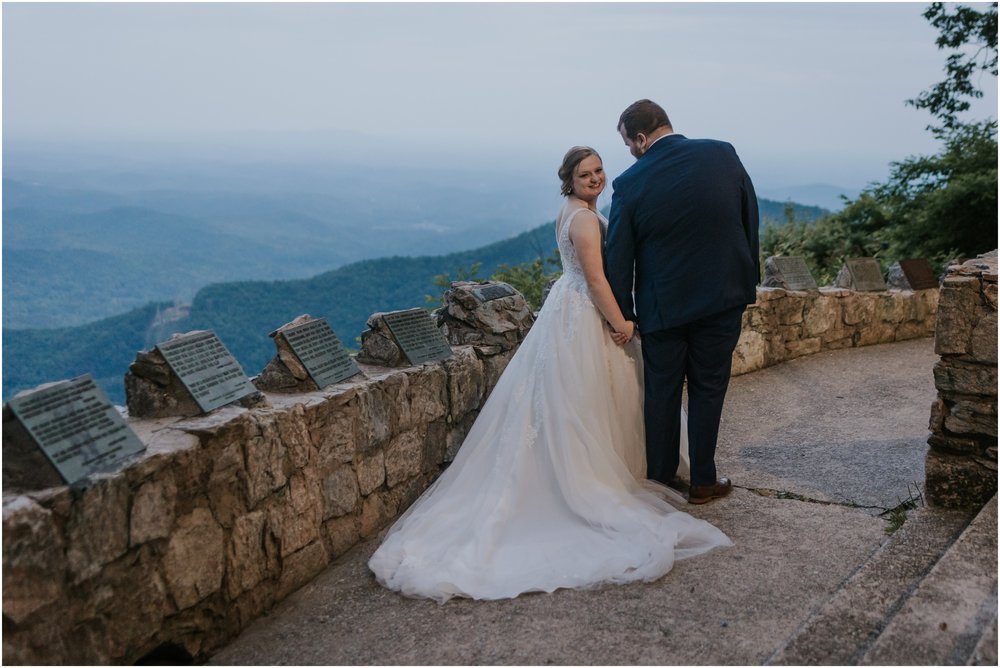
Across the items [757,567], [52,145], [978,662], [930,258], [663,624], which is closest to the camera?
[978,662]

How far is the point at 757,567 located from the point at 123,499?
7.85 ft

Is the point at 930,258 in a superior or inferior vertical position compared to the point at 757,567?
superior

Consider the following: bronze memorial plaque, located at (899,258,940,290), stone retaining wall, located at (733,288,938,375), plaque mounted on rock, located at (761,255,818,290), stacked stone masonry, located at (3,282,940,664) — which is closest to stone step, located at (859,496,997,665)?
stacked stone masonry, located at (3,282,940,664)

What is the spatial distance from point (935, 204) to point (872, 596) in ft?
35.4

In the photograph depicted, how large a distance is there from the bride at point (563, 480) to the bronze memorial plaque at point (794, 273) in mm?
4267

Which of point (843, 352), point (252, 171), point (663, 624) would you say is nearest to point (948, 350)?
point (663, 624)

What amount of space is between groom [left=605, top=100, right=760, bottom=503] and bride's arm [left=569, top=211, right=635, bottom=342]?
0.06m

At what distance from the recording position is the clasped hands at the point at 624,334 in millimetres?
4355

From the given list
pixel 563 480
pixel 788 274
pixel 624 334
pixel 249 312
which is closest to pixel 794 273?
pixel 788 274

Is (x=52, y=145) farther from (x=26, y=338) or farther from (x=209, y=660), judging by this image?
(x=209, y=660)

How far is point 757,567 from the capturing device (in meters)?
3.60

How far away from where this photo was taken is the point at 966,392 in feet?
12.3

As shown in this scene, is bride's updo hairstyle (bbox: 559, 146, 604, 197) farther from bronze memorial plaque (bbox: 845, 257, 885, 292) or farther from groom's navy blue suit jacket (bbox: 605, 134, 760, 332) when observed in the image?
bronze memorial plaque (bbox: 845, 257, 885, 292)

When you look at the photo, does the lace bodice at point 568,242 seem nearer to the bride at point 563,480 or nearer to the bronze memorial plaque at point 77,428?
the bride at point 563,480
